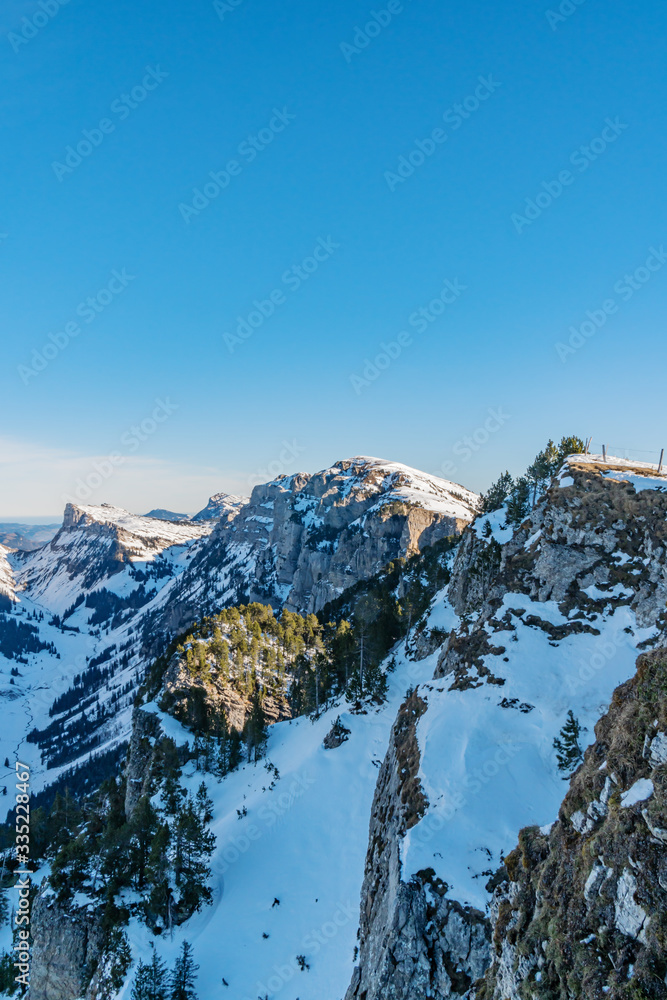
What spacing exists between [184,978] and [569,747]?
30.4 m

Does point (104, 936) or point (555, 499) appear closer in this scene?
point (104, 936)

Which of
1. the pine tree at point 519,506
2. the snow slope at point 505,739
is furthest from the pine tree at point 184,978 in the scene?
the pine tree at point 519,506

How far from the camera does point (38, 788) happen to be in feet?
607

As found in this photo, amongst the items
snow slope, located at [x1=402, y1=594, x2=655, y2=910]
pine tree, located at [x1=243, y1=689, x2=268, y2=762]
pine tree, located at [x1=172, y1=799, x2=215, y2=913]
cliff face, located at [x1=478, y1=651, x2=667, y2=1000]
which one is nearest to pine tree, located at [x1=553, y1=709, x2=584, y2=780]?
snow slope, located at [x1=402, y1=594, x2=655, y2=910]

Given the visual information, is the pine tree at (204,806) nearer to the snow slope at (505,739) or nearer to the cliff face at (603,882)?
the snow slope at (505,739)

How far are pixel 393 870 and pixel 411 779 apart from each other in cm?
522

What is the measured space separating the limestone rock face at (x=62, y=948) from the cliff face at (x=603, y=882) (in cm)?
4175

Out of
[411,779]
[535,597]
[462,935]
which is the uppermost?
[535,597]

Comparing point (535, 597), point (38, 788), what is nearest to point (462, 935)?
point (535, 597)

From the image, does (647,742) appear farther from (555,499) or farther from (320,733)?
(320,733)

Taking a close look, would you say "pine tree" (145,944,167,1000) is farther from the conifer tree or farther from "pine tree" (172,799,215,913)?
"pine tree" (172,799,215,913)

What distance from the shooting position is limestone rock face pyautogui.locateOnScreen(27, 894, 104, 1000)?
39.2 metres

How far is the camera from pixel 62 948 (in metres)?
40.5

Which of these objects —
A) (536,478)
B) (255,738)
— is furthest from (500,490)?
(255,738)
